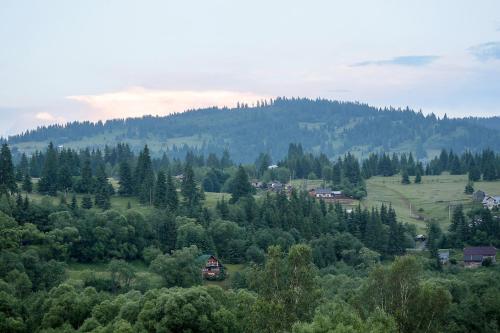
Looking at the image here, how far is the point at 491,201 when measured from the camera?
466ft

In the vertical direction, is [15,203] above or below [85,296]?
above

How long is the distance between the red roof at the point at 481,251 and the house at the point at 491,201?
3275cm

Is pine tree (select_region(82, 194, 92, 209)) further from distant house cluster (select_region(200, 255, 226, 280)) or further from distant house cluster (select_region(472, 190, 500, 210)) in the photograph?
distant house cluster (select_region(472, 190, 500, 210))

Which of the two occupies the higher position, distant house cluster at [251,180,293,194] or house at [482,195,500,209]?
distant house cluster at [251,180,293,194]

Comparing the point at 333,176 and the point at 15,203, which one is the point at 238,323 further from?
the point at 333,176

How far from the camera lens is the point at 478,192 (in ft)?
500

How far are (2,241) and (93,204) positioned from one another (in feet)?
112

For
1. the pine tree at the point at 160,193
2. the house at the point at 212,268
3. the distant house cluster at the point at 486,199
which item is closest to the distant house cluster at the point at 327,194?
the distant house cluster at the point at 486,199

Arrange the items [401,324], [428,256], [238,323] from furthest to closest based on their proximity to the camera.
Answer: [428,256]
[238,323]
[401,324]

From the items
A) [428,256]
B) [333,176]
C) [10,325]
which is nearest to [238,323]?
[10,325]

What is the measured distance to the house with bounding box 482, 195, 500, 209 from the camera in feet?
453

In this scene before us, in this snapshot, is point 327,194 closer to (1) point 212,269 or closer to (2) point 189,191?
(2) point 189,191

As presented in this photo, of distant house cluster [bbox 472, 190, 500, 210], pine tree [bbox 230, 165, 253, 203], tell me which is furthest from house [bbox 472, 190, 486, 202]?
pine tree [bbox 230, 165, 253, 203]

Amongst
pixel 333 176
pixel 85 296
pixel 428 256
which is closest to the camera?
pixel 85 296
